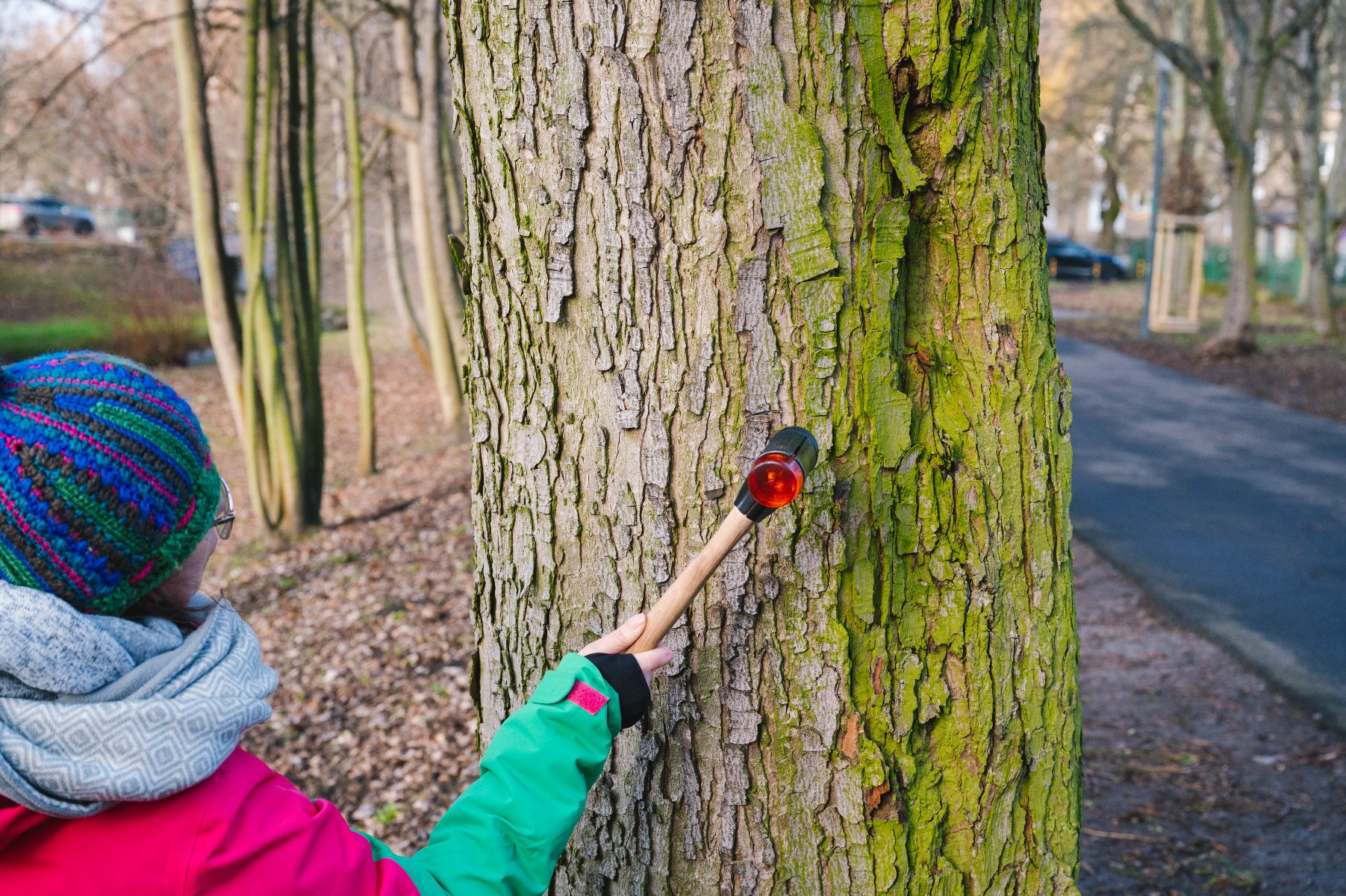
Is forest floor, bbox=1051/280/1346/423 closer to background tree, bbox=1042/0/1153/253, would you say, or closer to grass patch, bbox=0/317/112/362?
background tree, bbox=1042/0/1153/253

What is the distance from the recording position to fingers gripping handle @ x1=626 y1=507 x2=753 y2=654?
1.52 m

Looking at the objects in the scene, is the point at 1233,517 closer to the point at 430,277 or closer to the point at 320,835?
the point at 320,835

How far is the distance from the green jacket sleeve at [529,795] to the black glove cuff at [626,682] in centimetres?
1

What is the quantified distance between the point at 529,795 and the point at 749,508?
0.55 meters

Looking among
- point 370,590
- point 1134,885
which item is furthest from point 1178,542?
point 370,590

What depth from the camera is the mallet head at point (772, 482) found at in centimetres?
145

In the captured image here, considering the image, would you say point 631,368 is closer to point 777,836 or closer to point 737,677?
point 737,677

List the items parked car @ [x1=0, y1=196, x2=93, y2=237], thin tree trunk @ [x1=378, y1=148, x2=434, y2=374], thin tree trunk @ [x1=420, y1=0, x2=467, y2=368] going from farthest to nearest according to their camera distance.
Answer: parked car @ [x1=0, y1=196, x2=93, y2=237]
thin tree trunk @ [x1=378, y1=148, x2=434, y2=374]
thin tree trunk @ [x1=420, y1=0, x2=467, y2=368]

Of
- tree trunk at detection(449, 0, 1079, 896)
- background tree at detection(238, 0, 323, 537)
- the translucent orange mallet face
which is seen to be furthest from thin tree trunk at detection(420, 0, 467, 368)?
the translucent orange mallet face

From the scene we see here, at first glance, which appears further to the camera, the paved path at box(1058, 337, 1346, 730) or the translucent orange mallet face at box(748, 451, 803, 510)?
the paved path at box(1058, 337, 1346, 730)

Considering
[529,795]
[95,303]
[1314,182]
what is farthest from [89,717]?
[95,303]

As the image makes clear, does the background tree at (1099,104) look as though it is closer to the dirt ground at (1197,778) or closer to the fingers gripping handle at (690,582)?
the dirt ground at (1197,778)

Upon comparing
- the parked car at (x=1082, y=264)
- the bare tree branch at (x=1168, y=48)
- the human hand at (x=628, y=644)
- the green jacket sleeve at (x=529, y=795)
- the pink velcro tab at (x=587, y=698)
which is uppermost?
the bare tree branch at (x=1168, y=48)

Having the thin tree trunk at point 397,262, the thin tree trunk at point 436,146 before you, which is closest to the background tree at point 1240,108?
the thin tree trunk at point 436,146
